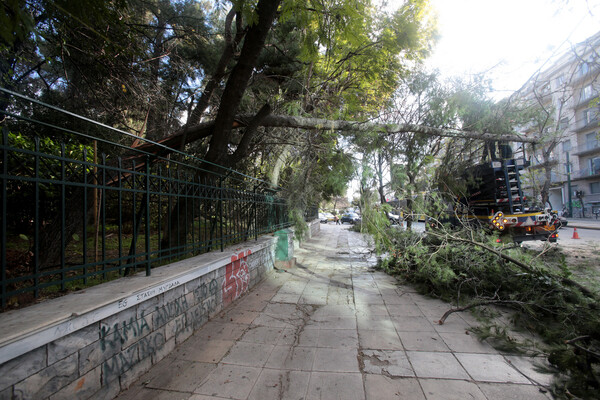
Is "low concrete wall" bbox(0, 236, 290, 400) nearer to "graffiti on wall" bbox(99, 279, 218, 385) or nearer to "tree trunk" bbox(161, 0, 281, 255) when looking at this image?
"graffiti on wall" bbox(99, 279, 218, 385)

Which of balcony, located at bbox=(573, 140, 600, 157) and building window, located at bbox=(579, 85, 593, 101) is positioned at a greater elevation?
balcony, located at bbox=(573, 140, 600, 157)

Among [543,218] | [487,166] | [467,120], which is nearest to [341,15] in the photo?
[467,120]

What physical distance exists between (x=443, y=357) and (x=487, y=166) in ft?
20.0

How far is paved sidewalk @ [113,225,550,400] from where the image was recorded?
2227 mm

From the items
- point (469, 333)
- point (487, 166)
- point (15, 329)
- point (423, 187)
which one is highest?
point (487, 166)

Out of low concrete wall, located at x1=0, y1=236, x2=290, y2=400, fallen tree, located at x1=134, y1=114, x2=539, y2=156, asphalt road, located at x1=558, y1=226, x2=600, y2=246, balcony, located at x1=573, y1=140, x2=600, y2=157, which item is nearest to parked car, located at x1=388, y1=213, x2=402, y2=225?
fallen tree, located at x1=134, y1=114, x2=539, y2=156

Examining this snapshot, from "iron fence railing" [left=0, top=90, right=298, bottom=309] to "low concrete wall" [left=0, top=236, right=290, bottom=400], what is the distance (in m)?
0.22

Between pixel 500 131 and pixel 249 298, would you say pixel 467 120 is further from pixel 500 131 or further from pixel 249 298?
pixel 249 298

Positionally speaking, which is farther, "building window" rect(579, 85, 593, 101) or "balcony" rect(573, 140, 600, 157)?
"balcony" rect(573, 140, 600, 157)

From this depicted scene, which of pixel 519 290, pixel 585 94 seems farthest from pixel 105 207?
pixel 585 94

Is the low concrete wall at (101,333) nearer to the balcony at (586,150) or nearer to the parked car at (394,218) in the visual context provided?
the parked car at (394,218)

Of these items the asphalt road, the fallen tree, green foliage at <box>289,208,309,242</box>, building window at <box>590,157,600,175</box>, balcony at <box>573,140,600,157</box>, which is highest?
balcony at <box>573,140,600,157</box>

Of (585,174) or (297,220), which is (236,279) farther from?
(585,174)

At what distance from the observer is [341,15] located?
4.03 m
